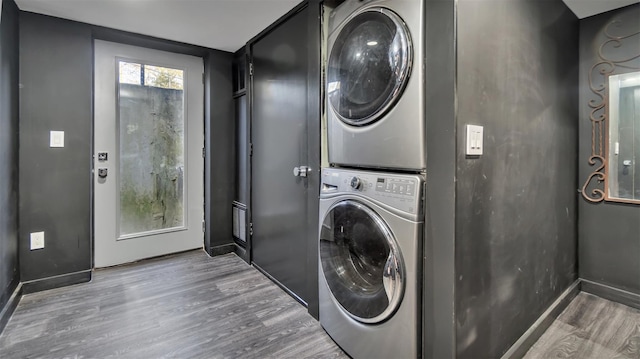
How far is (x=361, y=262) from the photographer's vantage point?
61.4 inches

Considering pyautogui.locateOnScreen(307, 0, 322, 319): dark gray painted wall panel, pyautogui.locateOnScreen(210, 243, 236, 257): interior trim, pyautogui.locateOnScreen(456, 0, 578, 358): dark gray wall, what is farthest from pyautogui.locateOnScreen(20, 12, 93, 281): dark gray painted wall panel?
pyautogui.locateOnScreen(456, 0, 578, 358): dark gray wall

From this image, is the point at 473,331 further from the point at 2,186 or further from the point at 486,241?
the point at 2,186

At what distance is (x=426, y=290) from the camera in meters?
1.25

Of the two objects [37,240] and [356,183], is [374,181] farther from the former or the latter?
[37,240]

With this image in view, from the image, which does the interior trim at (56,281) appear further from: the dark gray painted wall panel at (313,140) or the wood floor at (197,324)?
the dark gray painted wall panel at (313,140)

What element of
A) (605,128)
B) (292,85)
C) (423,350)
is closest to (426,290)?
(423,350)

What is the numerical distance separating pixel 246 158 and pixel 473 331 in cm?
235

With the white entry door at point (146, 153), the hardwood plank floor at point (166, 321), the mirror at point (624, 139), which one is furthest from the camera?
the white entry door at point (146, 153)

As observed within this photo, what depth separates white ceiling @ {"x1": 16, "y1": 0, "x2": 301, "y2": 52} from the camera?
84.0 inches

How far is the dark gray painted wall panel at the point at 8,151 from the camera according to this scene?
6.34 feet

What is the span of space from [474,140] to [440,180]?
8.7 inches

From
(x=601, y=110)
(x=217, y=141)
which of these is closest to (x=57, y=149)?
(x=217, y=141)

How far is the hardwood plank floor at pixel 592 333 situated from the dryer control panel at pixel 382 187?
1.20 meters


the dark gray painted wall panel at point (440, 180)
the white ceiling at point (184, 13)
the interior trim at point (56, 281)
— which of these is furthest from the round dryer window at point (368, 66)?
the interior trim at point (56, 281)
